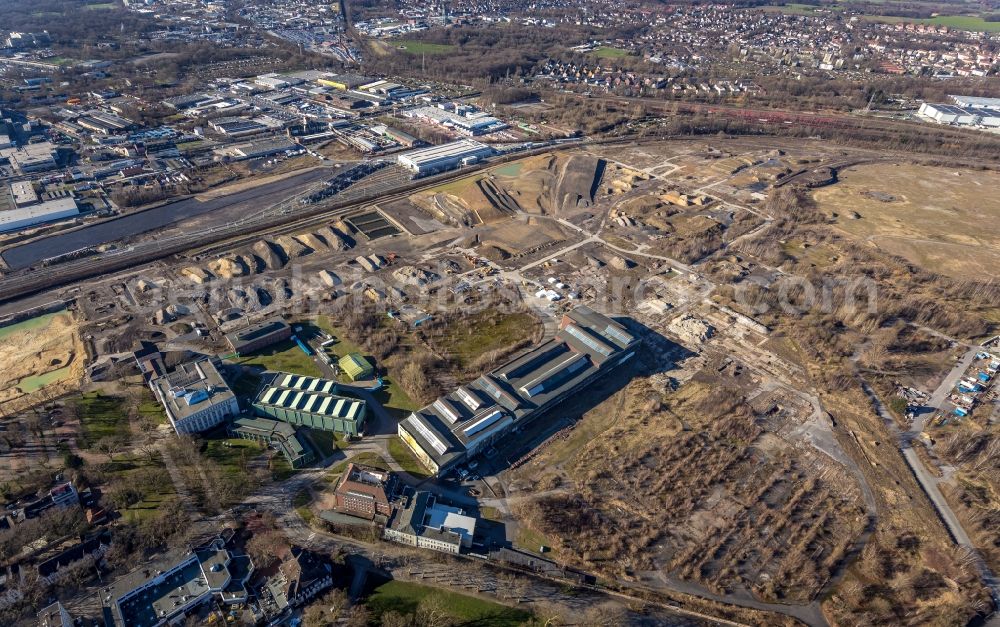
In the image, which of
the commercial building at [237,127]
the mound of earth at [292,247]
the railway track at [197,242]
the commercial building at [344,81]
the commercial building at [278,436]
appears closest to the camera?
the commercial building at [278,436]

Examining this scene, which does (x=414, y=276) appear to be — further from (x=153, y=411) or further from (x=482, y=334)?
(x=153, y=411)

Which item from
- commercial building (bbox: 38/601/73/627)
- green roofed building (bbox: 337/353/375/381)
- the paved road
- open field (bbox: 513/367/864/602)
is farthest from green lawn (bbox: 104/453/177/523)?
the paved road

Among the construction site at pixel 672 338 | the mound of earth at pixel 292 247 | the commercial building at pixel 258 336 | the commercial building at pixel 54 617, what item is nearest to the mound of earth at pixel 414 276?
the construction site at pixel 672 338

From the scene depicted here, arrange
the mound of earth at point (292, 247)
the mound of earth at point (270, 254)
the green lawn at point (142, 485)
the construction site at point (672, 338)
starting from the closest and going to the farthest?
the construction site at point (672, 338) → the green lawn at point (142, 485) → the mound of earth at point (270, 254) → the mound of earth at point (292, 247)

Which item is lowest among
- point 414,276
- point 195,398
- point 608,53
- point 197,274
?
point 414,276

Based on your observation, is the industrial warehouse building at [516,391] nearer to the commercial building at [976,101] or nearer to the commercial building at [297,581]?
the commercial building at [297,581]

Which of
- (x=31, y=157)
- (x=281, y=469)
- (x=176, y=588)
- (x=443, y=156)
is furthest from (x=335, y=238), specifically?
(x=31, y=157)

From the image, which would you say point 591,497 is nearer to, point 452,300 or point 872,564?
point 872,564
